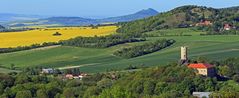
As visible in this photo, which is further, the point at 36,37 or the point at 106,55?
the point at 36,37

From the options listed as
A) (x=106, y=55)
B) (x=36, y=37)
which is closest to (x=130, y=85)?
→ (x=106, y=55)

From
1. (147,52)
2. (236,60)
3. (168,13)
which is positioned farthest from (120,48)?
(168,13)

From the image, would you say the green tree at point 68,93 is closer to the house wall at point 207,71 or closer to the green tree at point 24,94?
the green tree at point 24,94

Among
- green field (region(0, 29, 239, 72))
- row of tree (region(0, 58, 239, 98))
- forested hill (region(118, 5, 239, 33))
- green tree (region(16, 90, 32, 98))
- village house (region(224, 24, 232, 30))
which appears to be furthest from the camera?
forested hill (region(118, 5, 239, 33))

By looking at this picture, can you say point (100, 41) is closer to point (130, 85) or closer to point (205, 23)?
point (205, 23)

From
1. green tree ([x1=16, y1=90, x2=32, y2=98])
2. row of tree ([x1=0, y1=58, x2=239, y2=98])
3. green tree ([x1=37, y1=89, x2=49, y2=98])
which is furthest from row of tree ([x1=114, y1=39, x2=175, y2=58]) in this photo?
green tree ([x1=16, y1=90, x2=32, y2=98])

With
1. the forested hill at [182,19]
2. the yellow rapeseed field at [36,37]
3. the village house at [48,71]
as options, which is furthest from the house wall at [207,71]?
the forested hill at [182,19]

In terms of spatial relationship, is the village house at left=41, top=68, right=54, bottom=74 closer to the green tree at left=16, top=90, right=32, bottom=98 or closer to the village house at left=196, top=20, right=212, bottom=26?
the green tree at left=16, top=90, right=32, bottom=98
